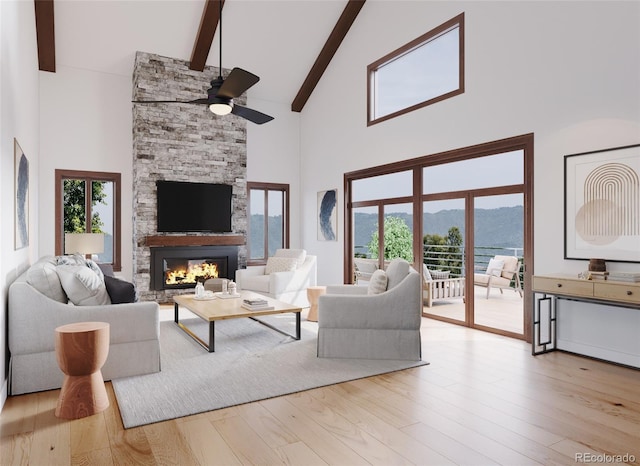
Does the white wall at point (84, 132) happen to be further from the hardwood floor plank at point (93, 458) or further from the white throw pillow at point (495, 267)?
the white throw pillow at point (495, 267)

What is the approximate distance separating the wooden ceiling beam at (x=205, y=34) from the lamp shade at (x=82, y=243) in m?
3.49

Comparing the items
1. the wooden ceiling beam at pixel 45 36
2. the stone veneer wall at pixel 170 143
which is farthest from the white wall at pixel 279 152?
the wooden ceiling beam at pixel 45 36

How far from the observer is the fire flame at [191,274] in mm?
7539

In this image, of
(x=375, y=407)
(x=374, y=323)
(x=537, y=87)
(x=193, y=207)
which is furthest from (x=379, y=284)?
(x=193, y=207)

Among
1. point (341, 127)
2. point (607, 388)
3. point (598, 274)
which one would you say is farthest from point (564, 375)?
point (341, 127)

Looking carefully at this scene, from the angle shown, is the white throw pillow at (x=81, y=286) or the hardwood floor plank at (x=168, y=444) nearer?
the hardwood floor plank at (x=168, y=444)

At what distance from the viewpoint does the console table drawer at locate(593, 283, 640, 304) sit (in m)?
3.56

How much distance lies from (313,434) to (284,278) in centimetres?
407

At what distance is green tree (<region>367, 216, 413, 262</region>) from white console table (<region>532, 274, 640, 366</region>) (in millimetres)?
2072

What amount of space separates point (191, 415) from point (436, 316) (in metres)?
4.03

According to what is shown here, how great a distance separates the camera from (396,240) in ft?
22.1

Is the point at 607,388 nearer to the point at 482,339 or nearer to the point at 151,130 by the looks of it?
the point at 482,339

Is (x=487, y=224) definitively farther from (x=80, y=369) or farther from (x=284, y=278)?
(x=80, y=369)

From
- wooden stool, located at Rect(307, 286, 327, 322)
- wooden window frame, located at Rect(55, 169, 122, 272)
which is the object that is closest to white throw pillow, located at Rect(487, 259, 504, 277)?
wooden stool, located at Rect(307, 286, 327, 322)
